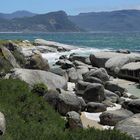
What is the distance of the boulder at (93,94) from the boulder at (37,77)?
1.49 m

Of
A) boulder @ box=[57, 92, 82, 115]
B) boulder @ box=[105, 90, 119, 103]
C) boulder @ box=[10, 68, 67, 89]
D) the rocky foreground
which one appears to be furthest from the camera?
boulder @ box=[105, 90, 119, 103]

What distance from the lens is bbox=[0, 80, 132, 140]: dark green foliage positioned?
1034 cm

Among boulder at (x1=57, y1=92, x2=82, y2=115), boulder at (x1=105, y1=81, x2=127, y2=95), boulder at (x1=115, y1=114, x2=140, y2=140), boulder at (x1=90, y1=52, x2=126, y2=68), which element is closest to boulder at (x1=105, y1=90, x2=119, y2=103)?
boulder at (x1=105, y1=81, x2=127, y2=95)

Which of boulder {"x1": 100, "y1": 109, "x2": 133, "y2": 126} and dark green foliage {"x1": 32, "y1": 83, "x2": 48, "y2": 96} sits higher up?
dark green foliage {"x1": 32, "y1": 83, "x2": 48, "y2": 96}

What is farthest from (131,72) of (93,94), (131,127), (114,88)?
(131,127)

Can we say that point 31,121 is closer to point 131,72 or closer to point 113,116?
point 113,116

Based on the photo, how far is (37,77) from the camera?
22.3 metres

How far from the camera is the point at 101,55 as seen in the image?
42.5 metres

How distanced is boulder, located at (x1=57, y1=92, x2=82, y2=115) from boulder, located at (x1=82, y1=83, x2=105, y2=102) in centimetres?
289

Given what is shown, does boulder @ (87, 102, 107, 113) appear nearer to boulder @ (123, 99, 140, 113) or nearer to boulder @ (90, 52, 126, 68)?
boulder @ (123, 99, 140, 113)

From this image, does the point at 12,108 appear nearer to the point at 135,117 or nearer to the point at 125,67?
the point at 135,117

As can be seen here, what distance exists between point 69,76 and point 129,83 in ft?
12.3

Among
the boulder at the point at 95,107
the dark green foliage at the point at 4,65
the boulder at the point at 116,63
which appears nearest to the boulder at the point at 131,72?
the boulder at the point at 116,63

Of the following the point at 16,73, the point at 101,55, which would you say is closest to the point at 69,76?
the point at 16,73
